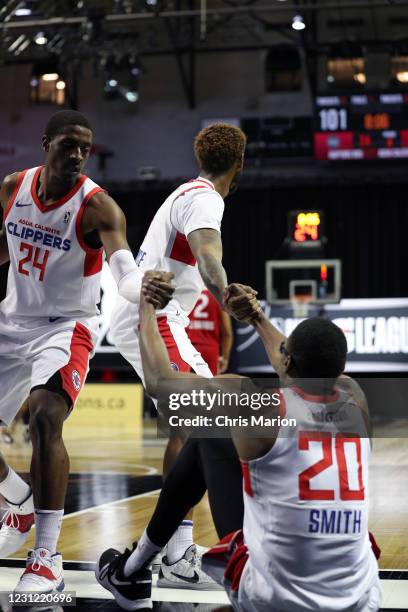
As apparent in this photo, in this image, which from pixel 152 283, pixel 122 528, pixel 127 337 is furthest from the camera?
pixel 122 528

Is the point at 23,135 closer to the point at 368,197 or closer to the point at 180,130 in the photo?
the point at 180,130

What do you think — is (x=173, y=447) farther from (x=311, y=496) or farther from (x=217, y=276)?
(x=311, y=496)

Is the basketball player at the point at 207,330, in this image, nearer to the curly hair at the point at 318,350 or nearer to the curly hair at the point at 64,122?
the curly hair at the point at 64,122

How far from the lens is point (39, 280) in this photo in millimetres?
3412

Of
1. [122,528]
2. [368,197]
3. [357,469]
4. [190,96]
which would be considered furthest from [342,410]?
[190,96]

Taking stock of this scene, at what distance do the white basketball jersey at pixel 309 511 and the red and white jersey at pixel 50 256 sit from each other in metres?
1.47

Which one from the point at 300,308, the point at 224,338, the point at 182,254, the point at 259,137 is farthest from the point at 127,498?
the point at 259,137

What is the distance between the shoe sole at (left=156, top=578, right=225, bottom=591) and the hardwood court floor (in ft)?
1.56

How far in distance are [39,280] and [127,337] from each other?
0.48 meters

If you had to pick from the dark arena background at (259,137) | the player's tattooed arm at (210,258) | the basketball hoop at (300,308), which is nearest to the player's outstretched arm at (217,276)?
the player's tattooed arm at (210,258)

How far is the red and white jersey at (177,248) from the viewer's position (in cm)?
354

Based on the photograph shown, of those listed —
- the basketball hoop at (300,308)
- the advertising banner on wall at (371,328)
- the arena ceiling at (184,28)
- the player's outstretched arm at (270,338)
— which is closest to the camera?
the player's outstretched arm at (270,338)

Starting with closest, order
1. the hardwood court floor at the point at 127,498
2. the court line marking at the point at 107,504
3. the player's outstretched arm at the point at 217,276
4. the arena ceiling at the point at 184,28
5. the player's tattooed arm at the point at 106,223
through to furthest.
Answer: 1. the player's outstretched arm at the point at 217,276
2. the player's tattooed arm at the point at 106,223
3. the hardwood court floor at the point at 127,498
4. the court line marking at the point at 107,504
5. the arena ceiling at the point at 184,28

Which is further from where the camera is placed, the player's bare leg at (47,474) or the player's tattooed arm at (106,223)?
the player's tattooed arm at (106,223)
